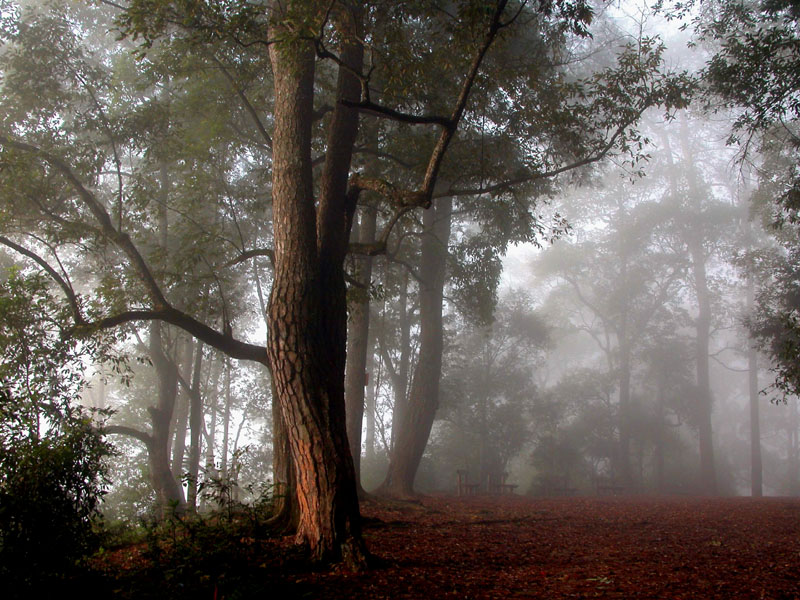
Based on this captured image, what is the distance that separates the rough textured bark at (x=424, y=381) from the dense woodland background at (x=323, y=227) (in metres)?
0.06

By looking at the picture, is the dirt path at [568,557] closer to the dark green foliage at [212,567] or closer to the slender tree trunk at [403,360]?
the dark green foliage at [212,567]

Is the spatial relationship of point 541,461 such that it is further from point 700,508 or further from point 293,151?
point 293,151

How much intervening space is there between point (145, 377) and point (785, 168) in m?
21.8

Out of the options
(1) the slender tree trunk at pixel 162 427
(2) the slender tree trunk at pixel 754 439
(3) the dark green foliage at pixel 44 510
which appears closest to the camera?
(3) the dark green foliage at pixel 44 510

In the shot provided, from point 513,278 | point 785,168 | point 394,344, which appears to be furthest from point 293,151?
point 513,278

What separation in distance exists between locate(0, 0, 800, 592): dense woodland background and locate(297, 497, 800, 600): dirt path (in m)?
0.70

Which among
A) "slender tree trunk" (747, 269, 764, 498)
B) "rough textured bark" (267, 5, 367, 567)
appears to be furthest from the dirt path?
"slender tree trunk" (747, 269, 764, 498)

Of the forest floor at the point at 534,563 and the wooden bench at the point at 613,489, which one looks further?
the wooden bench at the point at 613,489

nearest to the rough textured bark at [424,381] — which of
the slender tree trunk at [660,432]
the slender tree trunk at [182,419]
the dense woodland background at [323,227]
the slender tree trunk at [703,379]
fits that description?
the dense woodland background at [323,227]

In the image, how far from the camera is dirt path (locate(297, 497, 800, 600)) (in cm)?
425

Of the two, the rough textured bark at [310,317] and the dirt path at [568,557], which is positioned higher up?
the rough textured bark at [310,317]

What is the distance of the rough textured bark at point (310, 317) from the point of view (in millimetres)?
4746

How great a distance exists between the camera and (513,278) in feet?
181

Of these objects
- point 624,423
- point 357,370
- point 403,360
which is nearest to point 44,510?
point 357,370
